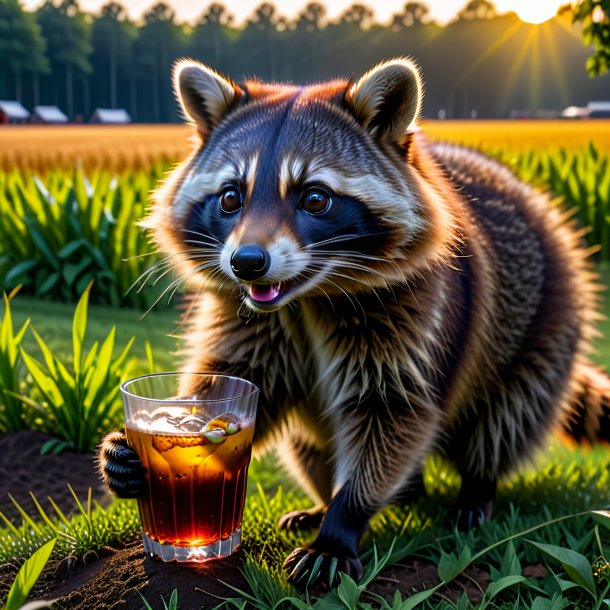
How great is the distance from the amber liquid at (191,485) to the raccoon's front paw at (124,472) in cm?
3

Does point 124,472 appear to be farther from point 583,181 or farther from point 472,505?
point 583,181

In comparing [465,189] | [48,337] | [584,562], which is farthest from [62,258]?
[584,562]

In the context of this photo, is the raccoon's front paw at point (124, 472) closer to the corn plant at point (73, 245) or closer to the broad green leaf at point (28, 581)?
the broad green leaf at point (28, 581)

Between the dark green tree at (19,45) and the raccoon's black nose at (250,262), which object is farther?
the dark green tree at (19,45)

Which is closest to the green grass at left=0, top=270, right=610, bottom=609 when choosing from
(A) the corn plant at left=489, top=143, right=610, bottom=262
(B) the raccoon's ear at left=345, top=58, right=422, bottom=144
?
(B) the raccoon's ear at left=345, top=58, right=422, bottom=144

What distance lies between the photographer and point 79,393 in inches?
132

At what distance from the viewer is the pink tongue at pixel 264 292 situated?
2.15 meters

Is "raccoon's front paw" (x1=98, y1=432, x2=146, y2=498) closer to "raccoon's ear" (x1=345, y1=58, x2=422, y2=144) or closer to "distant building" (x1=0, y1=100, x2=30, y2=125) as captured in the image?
"raccoon's ear" (x1=345, y1=58, x2=422, y2=144)

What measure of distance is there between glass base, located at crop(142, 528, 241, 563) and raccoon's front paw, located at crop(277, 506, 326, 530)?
44cm

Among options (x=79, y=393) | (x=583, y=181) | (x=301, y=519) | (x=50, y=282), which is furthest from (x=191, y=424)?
(x=583, y=181)

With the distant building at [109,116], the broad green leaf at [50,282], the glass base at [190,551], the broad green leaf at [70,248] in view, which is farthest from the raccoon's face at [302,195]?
the distant building at [109,116]

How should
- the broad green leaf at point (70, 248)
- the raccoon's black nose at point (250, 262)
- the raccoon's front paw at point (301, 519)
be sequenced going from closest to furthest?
the raccoon's black nose at point (250, 262), the raccoon's front paw at point (301, 519), the broad green leaf at point (70, 248)

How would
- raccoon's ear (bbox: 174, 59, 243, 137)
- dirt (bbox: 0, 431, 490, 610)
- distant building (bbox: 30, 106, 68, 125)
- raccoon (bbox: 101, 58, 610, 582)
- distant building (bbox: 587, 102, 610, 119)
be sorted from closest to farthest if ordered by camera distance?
dirt (bbox: 0, 431, 490, 610) → raccoon (bbox: 101, 58, 610, 582) → raccoon's ear (bbox: 174, 59, 243, 137) → distant building (bbox: 30, 106, 68, 125) → distant building (bbox: 587, 102, 610, 119)

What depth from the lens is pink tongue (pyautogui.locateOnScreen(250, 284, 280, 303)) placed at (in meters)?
2.15
